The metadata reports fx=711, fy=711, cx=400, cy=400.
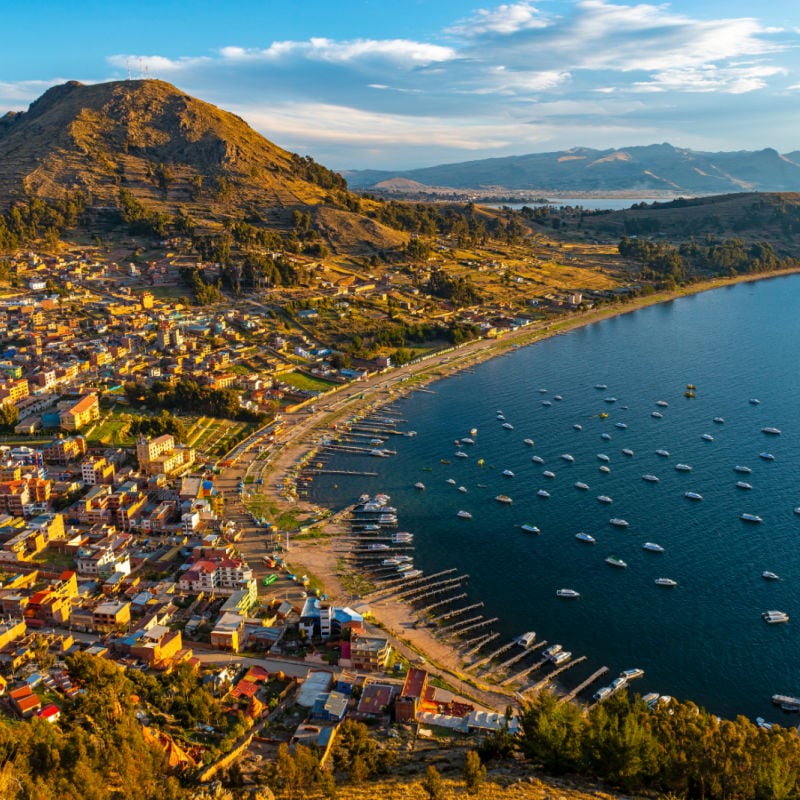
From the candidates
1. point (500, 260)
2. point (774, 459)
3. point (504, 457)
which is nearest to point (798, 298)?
point (500, 260)

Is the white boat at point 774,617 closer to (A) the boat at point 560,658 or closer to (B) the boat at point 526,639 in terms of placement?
(A) the boat at point 560,658

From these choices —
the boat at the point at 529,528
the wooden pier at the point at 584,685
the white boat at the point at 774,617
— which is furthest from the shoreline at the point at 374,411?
the white boat at the point at 774,617

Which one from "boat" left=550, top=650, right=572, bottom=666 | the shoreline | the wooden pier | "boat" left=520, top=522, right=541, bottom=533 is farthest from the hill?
the wooden pier

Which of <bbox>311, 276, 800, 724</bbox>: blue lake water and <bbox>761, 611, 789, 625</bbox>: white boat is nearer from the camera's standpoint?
<bbox>311, 276, 800, 724</bbox>: blue lake water

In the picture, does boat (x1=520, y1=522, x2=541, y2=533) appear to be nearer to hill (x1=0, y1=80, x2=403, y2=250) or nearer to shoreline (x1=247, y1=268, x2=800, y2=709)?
shoreline (x1=247, y1=268, x2=800, y2=709)

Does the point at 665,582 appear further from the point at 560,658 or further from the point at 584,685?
the point at 584,685

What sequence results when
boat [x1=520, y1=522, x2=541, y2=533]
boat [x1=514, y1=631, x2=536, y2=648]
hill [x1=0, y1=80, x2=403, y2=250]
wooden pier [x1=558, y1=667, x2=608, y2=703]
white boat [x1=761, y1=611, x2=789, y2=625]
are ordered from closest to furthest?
wooden pier [x1=558, y1=667, x2=608, y2=703]
boat [x1=514, y1=631, x2=536, y2=648]
white boat [x1=761, y1=611, x2=789, y2=625]
boat [x1=520, y1=522, x2=541, y2=533]
hill [x1=0, y1=80, x2=403, y2=250]

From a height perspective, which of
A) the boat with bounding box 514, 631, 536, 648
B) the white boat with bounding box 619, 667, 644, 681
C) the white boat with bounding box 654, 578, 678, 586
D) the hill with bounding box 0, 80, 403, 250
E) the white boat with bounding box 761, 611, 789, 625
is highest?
the hill with bounding box 0, 80, 403, 250
